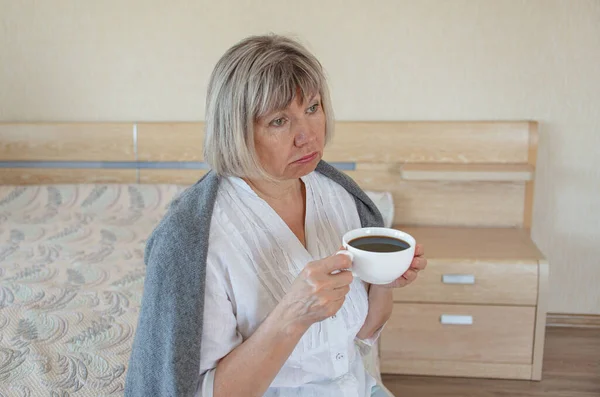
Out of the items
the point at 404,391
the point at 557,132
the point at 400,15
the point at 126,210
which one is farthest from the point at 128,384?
the point at 557,132

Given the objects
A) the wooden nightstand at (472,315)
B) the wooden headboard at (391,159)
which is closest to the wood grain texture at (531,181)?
the wooden headboard at (391,159)

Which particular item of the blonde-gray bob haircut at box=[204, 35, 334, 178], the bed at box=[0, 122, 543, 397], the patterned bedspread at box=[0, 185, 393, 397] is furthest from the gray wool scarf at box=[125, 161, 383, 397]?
the bed at box=[0, 122, 543, 397]

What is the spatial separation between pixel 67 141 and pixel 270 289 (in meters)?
1.98

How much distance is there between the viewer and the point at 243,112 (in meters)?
1.10

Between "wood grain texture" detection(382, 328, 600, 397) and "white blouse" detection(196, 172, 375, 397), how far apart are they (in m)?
1.07

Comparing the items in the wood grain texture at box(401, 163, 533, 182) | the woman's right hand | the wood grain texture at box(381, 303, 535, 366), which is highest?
Answer: the woman's right hand

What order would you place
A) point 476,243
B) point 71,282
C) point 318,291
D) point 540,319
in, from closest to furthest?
point 318,291, point 71,282, point 540,319, point 476,243

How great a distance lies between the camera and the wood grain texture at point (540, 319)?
218 centimetres

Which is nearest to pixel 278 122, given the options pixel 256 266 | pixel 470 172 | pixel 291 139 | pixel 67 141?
pixel 291 139

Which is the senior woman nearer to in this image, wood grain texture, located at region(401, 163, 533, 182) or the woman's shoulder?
the woman's shoulder

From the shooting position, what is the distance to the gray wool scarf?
1.00 m

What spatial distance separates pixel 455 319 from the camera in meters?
2.26

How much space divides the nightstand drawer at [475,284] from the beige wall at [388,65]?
0.54 metres

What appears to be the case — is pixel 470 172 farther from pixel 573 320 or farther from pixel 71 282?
pixel 71 282
